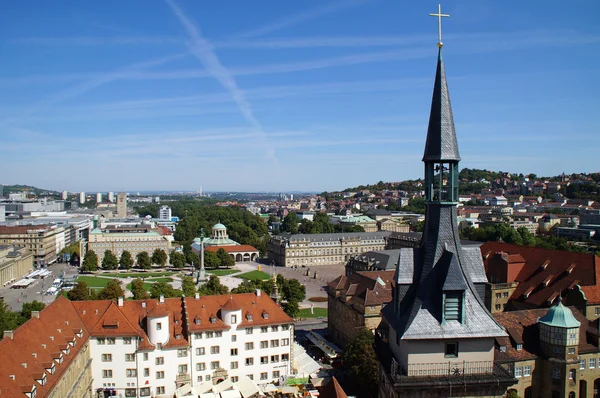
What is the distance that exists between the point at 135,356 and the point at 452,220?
1357 inches

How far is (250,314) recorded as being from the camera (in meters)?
47.1

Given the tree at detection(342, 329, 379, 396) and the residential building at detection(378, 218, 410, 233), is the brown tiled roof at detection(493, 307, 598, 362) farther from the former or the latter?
the residential building at detection(378, 218, 410, 233)

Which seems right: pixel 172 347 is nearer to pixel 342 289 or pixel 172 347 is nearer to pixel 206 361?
pixel 206 361

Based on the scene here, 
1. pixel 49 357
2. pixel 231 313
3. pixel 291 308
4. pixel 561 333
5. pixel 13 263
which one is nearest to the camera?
pixel 49 357

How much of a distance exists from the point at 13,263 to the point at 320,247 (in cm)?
7653

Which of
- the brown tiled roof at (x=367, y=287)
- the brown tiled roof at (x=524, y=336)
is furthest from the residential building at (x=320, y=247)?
the brown tiled roof at (x=524, y=336)

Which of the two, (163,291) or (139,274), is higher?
(163,291)

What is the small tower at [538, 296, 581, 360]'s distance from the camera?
1447 inches

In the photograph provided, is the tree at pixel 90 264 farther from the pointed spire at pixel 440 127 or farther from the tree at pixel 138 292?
the pointed spire at pixel 440 127

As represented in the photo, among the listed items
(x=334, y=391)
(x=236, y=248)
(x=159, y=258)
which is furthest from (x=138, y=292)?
(x=236, y=248)

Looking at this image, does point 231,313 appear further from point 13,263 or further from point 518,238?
point 518,238

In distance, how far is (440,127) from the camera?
722 inches

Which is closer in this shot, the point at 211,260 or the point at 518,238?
the point at 518,238

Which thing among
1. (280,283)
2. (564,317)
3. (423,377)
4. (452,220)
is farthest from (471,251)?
(280,283)
